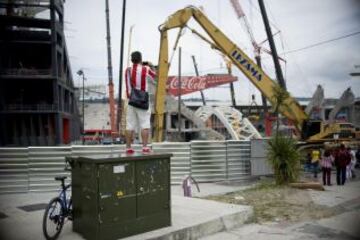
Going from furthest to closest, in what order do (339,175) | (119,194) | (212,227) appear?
(339,175) → (212,227) → (119,194)

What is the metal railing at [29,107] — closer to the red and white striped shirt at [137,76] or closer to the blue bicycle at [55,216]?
the red and white striped shirt at [137,76]

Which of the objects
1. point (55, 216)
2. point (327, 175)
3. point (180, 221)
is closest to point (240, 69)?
point (327, 175)

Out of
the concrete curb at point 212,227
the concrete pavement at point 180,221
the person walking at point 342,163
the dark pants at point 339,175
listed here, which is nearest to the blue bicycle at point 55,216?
the concrete pavement at point 180,221

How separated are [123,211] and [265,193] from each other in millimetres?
6066

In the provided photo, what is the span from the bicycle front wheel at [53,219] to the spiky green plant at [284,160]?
25.9ft

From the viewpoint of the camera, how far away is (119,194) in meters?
6.12

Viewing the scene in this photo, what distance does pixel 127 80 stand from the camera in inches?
311

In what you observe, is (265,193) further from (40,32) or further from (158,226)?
(40,32)

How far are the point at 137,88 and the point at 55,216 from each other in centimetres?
279

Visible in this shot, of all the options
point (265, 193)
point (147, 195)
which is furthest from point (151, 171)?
point (265, 193)

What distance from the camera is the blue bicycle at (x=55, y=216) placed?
6250 millimetres

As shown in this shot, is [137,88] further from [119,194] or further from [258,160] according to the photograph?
[258,160]

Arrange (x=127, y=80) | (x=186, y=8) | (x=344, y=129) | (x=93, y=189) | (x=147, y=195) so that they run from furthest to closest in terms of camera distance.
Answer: (x=344, y=129) < (x=186, y=8) < (x=127, y=80) < (x=147, y=195) < (x=93, y=189)

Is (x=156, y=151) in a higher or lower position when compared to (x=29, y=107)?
lower
